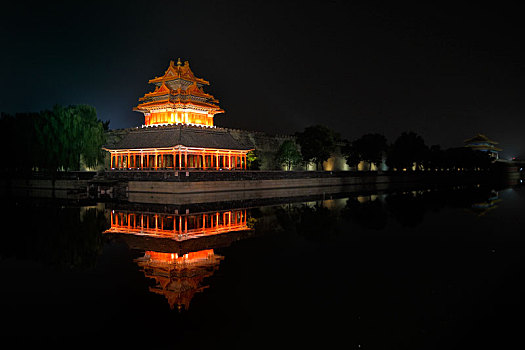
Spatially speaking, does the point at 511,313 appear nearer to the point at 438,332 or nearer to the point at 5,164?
the point at 438,332

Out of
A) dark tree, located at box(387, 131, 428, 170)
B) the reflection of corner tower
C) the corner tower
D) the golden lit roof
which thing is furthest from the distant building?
the reflection of corner tower

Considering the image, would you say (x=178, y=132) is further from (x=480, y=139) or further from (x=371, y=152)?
(x=480, y=139)

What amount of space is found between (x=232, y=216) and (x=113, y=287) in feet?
40.9

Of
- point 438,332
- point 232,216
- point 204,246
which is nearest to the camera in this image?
point 438,332

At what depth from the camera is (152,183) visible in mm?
30391

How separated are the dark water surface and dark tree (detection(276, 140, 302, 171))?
108 feet

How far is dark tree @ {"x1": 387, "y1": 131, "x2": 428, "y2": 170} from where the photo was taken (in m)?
64.8

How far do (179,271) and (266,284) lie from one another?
2311 mm

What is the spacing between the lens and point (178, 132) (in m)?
35.6

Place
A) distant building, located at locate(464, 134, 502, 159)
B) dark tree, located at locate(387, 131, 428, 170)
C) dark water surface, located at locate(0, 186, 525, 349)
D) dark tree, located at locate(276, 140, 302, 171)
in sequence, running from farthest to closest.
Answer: distant building, located at locate(464, 134, 502, 159) → dark tree, located at locate(387, 131, 428, 170) → dark tree, located at locate(276, 140, 302, 171) → dark water surface, located at locate(0, 186, 525, 349)

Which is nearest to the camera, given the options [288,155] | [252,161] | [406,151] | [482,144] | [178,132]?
[178,132]

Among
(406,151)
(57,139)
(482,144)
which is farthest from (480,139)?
(57,139)

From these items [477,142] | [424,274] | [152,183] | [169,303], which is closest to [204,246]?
[169,303]

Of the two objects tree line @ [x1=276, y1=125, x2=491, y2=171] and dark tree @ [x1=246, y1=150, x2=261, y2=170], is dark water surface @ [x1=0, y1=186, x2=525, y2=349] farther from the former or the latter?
tree line @ [x1=276, y1=125, x2=491, y2=171]
